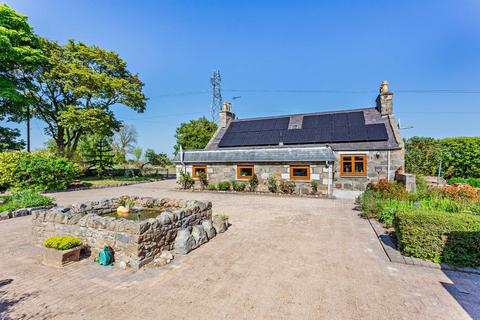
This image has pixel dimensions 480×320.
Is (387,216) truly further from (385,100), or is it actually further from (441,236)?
(385,100)

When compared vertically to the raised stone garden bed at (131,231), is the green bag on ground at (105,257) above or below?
below

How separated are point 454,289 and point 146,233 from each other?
5751 mm

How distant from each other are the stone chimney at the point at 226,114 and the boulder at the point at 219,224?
16.2 meters

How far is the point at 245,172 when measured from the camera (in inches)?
596

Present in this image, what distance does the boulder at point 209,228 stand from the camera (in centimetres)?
603

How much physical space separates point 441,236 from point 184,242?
566 cm

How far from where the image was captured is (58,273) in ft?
13.6

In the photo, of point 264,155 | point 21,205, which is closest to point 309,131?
point 264,155

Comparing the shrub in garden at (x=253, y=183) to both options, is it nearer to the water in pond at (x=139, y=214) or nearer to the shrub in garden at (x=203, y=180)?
the shrub in garden at (x=203, y=180)

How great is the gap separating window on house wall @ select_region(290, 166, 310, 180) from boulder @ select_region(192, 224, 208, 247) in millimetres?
9151

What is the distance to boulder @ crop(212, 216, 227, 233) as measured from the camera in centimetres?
648

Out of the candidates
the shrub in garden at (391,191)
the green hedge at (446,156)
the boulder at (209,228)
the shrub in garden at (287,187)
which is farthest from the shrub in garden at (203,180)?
the green hedge at (446,156)

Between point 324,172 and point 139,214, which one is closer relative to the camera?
point 139,214

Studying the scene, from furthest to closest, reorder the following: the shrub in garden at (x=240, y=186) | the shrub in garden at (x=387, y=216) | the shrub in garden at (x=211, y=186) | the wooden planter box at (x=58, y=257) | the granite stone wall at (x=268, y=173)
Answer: the shrub in garden at (x=211, y=186), the shrub in garden at (x=240, y=186), the granite stone wall at (x=268, y=173), the shrub in garden at (x=387, y=216), the wooden planter box at (x=58, y=257)
